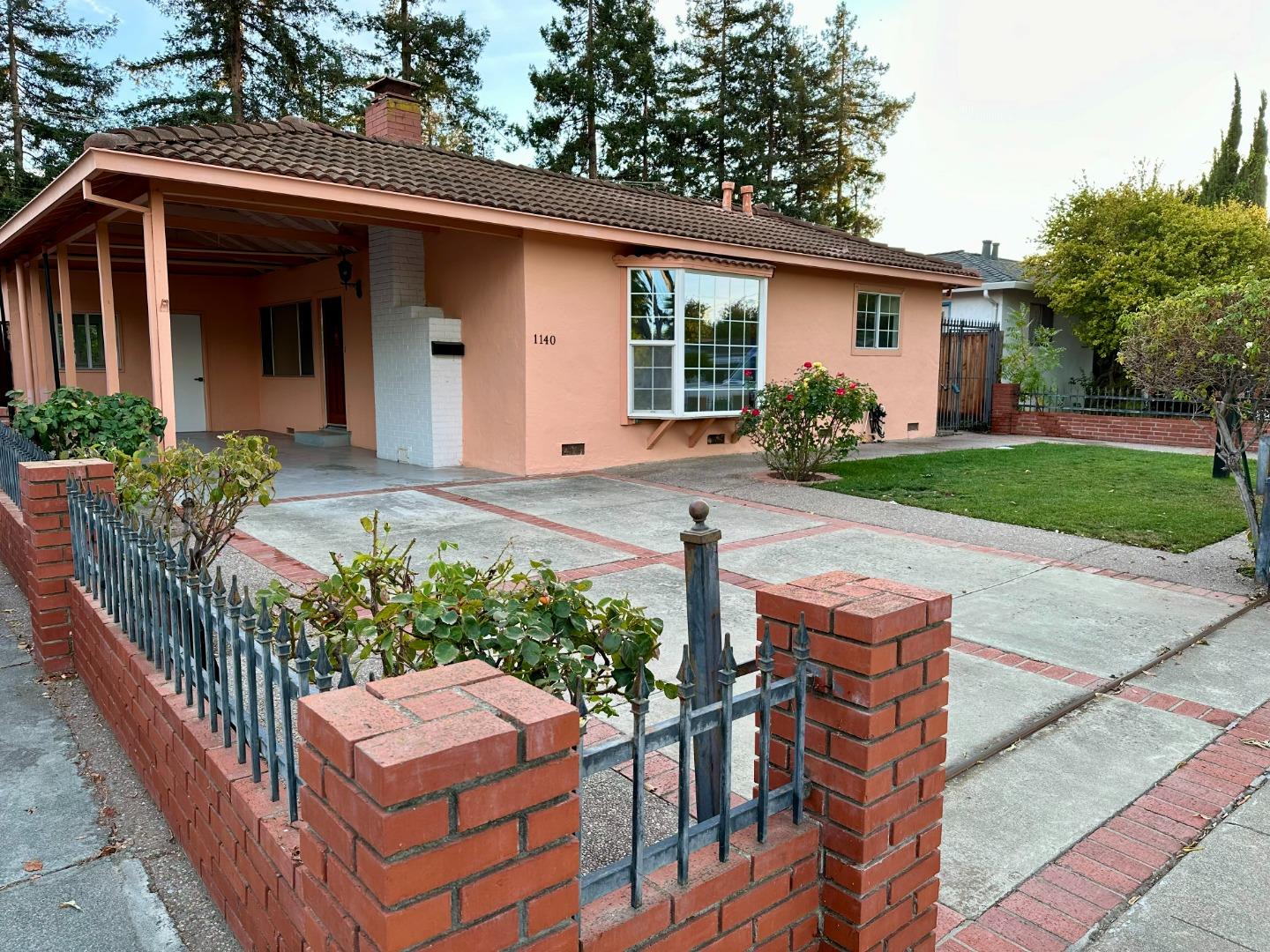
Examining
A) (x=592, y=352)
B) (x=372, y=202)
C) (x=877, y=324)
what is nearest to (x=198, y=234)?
(x=372, y=202)

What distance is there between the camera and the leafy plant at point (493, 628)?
2.04 meters

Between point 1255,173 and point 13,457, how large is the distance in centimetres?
3282

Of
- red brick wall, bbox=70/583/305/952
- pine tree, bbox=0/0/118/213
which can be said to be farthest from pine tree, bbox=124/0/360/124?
red brick wall, bbox=70/583/305/952

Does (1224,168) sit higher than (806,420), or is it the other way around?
(1224,168)

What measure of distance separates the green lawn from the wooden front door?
822 centimetres

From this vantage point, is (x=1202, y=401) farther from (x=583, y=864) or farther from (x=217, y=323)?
(x=217, y=323)

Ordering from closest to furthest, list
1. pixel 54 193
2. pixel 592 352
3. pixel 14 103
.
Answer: pixel 54 193
pixel 592 352
pixel 14 103

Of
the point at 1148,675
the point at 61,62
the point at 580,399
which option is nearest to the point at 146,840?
the point at 1148,675

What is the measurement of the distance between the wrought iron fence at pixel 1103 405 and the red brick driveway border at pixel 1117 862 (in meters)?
13.9

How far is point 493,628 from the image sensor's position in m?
2.06

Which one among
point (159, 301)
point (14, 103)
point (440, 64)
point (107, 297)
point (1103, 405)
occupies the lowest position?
point (1103, 405)

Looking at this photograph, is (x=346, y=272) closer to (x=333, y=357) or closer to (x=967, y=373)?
(x=333, y=357)

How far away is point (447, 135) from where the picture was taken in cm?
2716

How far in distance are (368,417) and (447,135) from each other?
56.6ft
